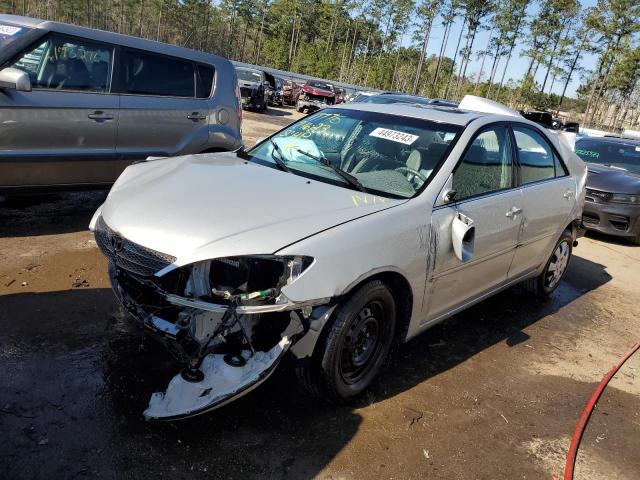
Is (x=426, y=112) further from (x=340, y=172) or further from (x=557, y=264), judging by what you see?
(x=557, y=264)

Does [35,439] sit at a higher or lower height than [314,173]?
lower

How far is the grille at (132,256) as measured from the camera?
249 cm

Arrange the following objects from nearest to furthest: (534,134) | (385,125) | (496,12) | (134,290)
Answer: (134,290), (385,125), (534,134), (496,12)

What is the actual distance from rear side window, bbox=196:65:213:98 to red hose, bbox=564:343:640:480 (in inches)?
190

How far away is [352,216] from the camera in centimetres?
279

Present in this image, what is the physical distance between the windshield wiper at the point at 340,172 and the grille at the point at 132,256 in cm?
127

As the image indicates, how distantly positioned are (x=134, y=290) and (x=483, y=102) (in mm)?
3395

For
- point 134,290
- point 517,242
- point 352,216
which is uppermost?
point 352,216

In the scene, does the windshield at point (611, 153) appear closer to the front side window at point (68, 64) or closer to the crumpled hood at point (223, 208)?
the crumpled hood at point (223, 208)

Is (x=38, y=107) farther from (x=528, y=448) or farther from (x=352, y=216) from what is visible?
(x=528, y=448)

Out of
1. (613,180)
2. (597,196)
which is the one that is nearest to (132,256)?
(597,196)

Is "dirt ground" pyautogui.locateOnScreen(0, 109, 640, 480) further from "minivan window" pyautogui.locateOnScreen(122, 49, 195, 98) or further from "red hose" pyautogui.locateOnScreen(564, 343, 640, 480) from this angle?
"minivan window" pyautogui.locateOnScreen(122, 49, 195, 98)

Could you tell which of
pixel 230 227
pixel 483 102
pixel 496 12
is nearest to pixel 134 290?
pixel 230 227

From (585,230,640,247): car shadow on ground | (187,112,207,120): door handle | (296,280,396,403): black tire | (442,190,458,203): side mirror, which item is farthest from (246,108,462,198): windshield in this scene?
(585,230,640,247): car shadow on ground
